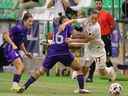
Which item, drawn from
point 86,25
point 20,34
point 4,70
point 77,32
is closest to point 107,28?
point 77,32

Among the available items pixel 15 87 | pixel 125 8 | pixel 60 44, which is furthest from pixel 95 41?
pixel 125 8

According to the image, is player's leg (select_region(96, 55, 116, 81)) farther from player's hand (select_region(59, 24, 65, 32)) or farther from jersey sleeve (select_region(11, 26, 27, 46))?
player's hand (select_region(59, 24, 65, 32))

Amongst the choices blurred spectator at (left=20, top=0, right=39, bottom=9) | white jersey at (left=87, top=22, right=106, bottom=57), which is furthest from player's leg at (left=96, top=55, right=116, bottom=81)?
blurred spectator at (left=20, top=0, right=39, bottom=9)

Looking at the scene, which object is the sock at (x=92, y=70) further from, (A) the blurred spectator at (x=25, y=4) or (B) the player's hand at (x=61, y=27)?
(A) the blurred spectator at (x=25, y=4)

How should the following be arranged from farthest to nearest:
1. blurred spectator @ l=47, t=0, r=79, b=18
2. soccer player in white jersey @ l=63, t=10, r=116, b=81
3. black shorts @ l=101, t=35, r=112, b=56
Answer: black shorts @ l=101, t=35, r=112, b=56 < blurred spectator @ l=47, t=0, r=79, b=18 < soccer player in white jersey @ l=63, t=10, r=116, b=81

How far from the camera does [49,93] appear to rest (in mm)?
→ 14469

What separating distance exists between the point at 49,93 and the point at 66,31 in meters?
1.44

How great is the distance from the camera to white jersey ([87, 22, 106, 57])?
57.5ft

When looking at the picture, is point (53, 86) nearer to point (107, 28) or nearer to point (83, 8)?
point (107, 28)

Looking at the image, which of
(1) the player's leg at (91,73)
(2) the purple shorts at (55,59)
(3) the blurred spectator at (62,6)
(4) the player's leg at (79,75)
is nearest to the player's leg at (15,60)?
(2) the purple shorts at (55,59)

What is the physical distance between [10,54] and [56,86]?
2405 mm

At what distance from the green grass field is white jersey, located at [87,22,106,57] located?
0.83m

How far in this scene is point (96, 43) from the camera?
57.8 ft

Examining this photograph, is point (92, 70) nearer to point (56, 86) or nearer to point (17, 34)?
point (56, 86)
